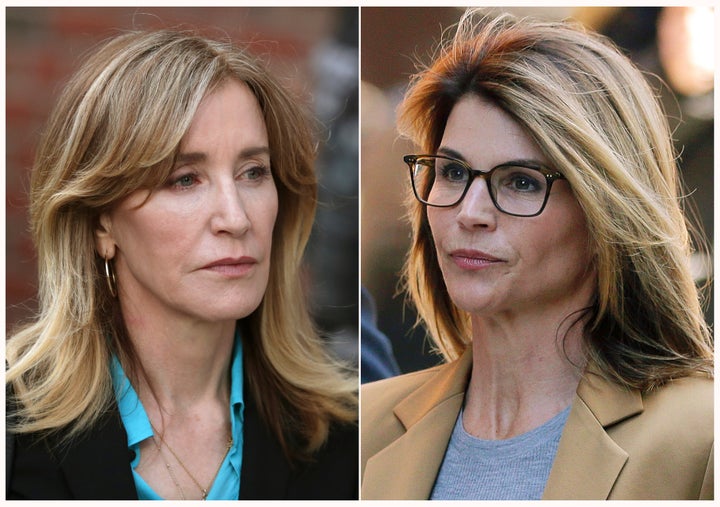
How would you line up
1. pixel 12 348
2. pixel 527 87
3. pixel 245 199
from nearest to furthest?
1. pixel 527 87
2. pixel 245 199
3. pixel 12 348

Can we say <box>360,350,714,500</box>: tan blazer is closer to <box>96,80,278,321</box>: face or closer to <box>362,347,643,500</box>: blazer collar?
<box>362,347,643,500</box>: blazer collar

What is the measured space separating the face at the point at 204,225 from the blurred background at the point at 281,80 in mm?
384

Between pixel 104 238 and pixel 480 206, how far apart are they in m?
1.33

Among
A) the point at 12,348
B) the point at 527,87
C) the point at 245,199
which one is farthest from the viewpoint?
the point at 12,348

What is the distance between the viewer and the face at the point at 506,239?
2996mm

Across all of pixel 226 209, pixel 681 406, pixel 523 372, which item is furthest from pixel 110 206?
pixel 681 406

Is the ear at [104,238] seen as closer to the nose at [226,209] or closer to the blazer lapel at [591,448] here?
the nose at [226,209]

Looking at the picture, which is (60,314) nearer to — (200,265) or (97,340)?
(97,340)

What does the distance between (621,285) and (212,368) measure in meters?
1.52

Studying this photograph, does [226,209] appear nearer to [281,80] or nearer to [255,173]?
[255,173]

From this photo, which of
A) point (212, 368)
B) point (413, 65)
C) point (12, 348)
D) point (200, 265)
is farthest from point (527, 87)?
point (12, 348)

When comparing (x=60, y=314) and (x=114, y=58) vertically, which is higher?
(x=114, y=58)

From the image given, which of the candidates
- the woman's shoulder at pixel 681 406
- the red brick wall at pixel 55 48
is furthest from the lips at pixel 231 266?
the woman's shoulder at pixel 681 406

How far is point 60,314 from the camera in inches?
127
